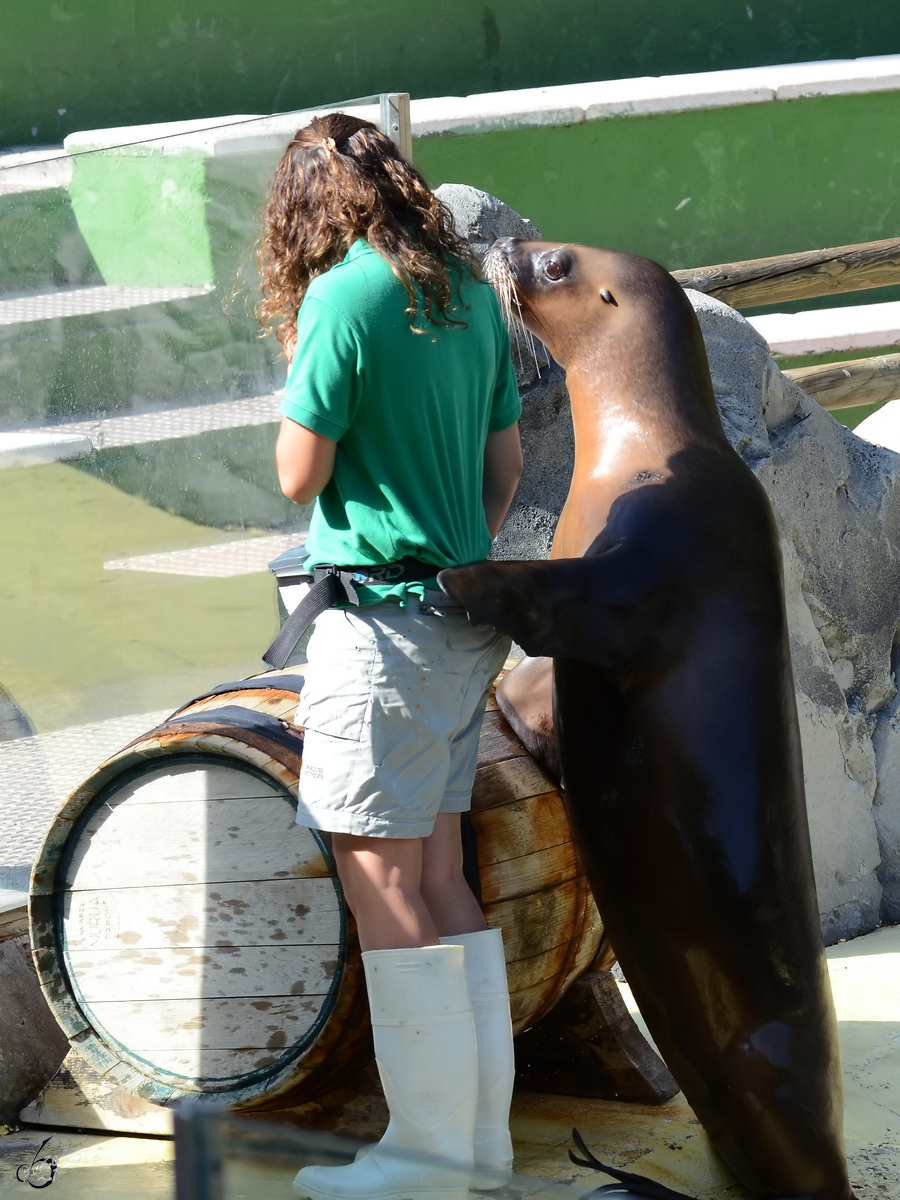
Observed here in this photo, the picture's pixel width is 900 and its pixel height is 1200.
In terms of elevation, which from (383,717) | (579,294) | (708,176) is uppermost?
(708,176)

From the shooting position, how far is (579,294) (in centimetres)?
265

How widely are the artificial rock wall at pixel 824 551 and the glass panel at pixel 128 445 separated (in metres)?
0.67

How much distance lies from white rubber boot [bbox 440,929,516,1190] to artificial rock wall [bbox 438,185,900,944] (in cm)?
166

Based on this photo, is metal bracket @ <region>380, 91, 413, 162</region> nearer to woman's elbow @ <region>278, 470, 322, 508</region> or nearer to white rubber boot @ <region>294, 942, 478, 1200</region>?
woman's elbow @ <region>278, 470, 322, 508</region>

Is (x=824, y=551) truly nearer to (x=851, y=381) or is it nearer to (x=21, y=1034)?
(x=851, y=381)

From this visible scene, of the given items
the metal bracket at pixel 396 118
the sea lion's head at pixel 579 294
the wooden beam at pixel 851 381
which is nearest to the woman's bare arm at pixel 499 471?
the sea lion's head at pixel 579 294

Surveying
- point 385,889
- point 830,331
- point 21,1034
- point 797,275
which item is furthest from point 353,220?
point 830,331

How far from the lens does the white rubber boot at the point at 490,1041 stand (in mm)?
2256

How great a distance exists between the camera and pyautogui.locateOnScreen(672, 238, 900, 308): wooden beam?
5.33 meters

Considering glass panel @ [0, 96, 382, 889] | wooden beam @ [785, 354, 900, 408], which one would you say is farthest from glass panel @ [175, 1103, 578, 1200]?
wooden beam @ [785, 354, 900, 408]

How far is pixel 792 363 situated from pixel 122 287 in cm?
428

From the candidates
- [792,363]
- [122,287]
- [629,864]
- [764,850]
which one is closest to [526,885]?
[629,864]

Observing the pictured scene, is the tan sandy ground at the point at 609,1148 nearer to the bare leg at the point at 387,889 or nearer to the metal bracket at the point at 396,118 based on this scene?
the bare leg at the point at 387,889

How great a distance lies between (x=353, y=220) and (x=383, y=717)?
2.48ft
